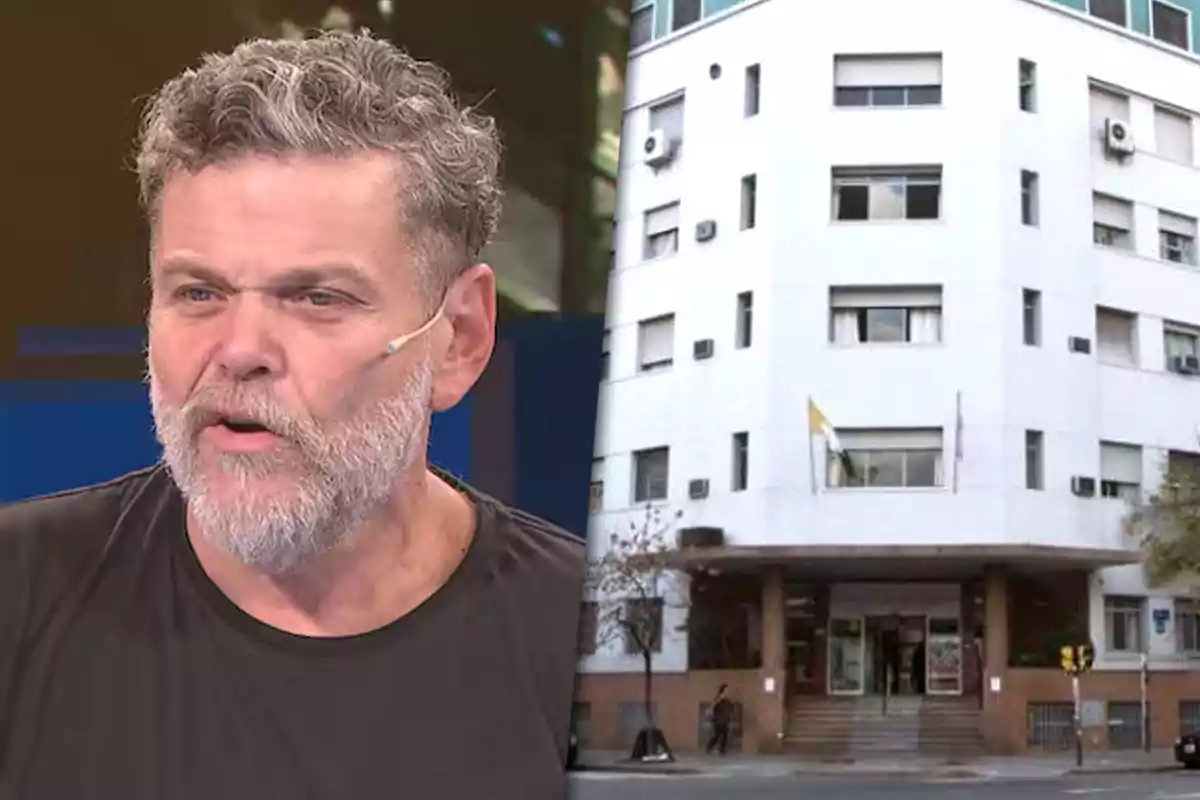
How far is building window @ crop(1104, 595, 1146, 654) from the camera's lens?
30.5 inches

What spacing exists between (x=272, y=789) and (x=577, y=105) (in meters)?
0.78

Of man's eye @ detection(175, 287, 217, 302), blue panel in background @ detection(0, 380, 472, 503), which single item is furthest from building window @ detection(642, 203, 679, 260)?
blue panel in background @ detection(0, 380, 472, 503)

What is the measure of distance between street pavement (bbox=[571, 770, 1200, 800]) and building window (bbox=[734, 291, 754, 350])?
29cm

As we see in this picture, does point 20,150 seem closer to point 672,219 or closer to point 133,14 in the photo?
point 133,14

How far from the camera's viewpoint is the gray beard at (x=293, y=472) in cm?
117

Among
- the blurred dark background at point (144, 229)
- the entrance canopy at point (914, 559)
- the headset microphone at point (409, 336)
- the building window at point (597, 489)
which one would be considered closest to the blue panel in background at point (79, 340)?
the blurred dark background at point (144, 229)

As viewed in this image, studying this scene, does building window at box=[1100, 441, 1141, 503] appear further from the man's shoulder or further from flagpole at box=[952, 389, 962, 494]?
the man's shoulder

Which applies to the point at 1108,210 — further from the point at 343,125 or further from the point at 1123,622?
the point at 343,125

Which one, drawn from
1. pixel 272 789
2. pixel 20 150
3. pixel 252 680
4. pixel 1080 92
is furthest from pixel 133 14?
pixel 1080 92

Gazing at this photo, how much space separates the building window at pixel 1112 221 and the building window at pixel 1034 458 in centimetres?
13

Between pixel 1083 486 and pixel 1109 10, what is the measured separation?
32 centimetres

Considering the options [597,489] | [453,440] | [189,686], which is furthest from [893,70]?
[189,686]

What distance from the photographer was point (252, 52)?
124 centimetres

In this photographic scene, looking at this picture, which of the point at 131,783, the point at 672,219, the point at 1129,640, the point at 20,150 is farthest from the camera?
the point at 20,150
